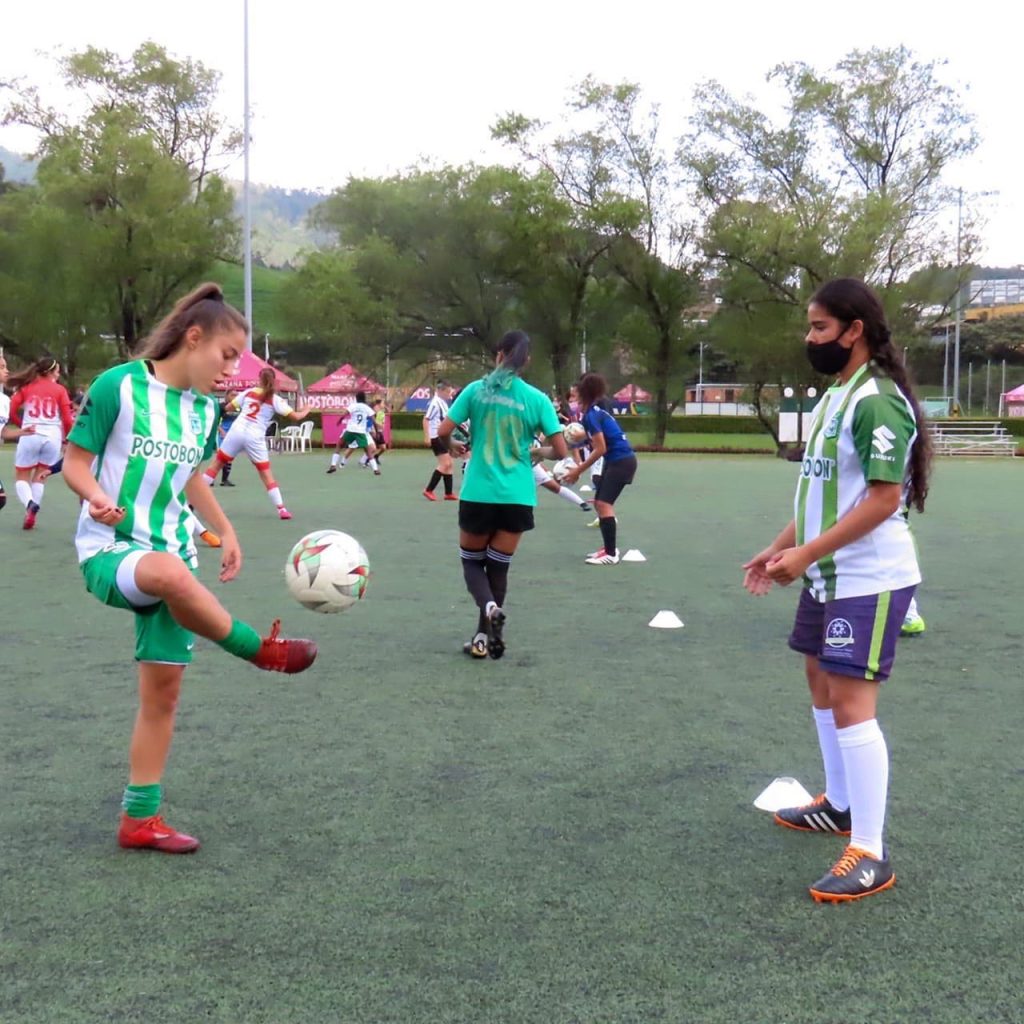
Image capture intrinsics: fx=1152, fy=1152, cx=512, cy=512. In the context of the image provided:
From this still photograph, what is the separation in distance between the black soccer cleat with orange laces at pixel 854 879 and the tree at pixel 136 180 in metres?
43.9

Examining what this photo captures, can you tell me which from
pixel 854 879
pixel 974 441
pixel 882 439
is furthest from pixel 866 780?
pixel 974 441

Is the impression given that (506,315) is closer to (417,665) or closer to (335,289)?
(335,289)

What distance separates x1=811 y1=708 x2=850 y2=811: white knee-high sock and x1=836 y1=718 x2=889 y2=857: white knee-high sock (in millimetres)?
358

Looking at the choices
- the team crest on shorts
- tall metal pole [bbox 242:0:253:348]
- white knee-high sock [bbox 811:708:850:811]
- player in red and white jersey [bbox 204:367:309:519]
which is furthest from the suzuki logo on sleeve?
tall metal pole [bbox 242:0:253:348]

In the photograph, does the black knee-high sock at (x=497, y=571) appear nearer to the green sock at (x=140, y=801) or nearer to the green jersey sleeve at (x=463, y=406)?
the green jersey sleeve at (x=463, y=406)

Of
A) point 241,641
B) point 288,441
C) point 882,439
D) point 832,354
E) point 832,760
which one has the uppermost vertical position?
point 832,354

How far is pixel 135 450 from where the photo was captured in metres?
3.82

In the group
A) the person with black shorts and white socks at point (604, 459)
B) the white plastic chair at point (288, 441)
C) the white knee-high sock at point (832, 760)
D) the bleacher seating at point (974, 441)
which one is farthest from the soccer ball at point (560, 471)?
the white plastic chair at point (288, 441)

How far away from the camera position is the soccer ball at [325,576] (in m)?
4.81

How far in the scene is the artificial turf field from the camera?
2998 mm

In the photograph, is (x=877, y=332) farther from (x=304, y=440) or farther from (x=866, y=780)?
(x=304, y=440)

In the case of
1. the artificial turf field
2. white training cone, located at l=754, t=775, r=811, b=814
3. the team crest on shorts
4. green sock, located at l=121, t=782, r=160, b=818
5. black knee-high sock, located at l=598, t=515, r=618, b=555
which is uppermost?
the team crest on shorts

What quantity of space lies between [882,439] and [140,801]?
2.72m

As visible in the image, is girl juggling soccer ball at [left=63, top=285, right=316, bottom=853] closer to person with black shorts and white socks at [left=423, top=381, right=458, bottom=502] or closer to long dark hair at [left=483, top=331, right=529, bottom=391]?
long dark hair at [left=483, top=331, right=529, bottom=391]
